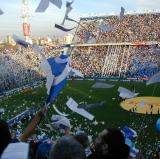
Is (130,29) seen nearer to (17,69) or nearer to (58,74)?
(17,69)

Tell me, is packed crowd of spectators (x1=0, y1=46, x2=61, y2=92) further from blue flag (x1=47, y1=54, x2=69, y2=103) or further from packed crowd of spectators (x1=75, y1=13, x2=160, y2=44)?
blue flag (x1=47, y1=54, x2=69, y2=103)

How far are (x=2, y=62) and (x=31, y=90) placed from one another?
960 cm

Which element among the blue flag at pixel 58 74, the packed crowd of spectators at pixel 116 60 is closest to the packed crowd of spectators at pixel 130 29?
the packed crowd of spectators at pixel 116 60

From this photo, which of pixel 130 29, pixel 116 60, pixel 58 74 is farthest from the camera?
pixel 130 29

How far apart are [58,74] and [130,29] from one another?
57030mm

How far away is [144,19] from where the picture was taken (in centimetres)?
6309

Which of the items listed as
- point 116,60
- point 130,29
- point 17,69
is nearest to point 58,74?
point 17,69

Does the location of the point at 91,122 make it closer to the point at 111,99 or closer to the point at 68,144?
the point at 111,99

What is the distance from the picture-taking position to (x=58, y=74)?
6.17 m

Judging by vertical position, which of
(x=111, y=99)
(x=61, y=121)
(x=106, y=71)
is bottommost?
(x=106, y=71)

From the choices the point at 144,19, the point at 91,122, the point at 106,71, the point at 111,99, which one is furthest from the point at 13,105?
the point at 144,19

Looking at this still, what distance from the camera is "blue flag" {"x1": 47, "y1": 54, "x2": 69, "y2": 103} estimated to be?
18.2 feet

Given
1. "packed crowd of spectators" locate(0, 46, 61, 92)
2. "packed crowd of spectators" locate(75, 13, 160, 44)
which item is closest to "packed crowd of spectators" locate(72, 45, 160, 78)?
"packed crowd of spectators" locate(75, 13, 160, 44)

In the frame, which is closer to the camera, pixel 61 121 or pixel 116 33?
pixel 61 121
